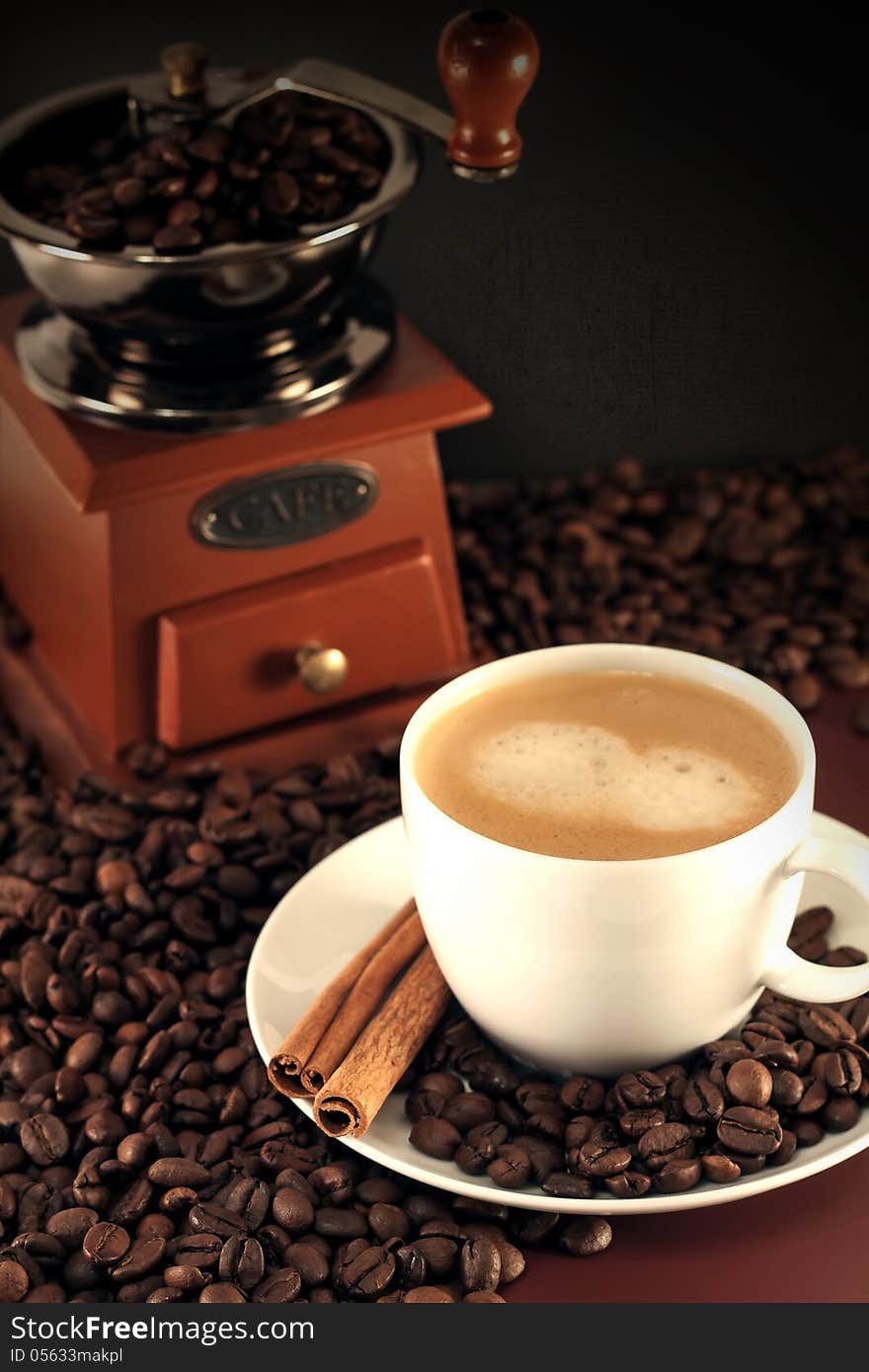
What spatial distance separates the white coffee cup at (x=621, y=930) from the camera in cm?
87

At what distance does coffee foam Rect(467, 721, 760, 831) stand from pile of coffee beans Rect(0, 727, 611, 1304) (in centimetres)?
24

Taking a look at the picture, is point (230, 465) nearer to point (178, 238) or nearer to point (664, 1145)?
point (178, 238)

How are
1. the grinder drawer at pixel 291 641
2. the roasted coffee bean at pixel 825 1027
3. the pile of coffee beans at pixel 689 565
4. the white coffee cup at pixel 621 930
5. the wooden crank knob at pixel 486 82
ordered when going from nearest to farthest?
the white coffee cup at pixel 621 930 → the roasted coffee bean at pixel 825 1027 → the wooden crank knob at pixel 486 82 → the grinder drawer at pixel 291 641 → the pile of coffee beans at pixel 689 565

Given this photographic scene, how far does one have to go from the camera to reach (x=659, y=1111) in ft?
3.05

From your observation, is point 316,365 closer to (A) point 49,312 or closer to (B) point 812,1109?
(A) point 49,312

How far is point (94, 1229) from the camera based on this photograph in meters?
0.96

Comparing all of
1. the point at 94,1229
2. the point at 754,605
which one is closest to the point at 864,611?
the point at 754,605

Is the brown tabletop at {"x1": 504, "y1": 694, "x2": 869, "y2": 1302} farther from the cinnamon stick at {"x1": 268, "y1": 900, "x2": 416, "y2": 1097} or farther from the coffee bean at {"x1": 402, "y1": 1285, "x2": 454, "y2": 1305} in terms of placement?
the cinnamon stick at {"x1": 268, "y1": 900, "x2": 416, "y2": 1097}

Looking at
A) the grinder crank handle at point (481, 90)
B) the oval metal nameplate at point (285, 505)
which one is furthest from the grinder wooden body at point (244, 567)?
the grinder crank handle at point (481, 90)

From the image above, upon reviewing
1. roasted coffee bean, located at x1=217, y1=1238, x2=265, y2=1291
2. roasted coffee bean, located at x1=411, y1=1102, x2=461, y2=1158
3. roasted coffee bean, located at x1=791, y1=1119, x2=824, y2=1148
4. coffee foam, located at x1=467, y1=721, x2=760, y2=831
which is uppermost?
coffee foam, located at x1=467, y1=721, x2=760, y2=831

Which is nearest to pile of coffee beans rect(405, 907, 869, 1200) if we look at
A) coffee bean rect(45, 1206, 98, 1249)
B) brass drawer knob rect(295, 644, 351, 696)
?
coffee bean rect(45, 1206, 98, 1249)

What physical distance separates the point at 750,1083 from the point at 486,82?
699 mm

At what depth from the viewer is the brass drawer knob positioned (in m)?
1.38

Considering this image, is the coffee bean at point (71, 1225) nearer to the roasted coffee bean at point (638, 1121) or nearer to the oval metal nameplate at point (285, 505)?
the roasted coffee bean at point (638, 1121)
